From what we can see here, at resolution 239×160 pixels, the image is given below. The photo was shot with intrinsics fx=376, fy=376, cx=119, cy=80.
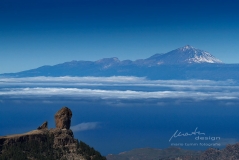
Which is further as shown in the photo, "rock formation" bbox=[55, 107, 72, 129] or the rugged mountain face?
"rock formation" bbox=[55, 107, 72, 129]

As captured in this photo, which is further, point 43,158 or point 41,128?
point 41,128

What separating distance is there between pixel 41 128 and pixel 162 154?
127m

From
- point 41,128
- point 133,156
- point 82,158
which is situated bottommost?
point 133,156

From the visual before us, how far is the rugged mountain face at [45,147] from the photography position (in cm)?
4987

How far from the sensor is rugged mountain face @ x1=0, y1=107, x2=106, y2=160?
49.9 meters

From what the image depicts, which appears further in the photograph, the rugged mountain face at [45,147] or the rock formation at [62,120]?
the rock formation at [62,120]

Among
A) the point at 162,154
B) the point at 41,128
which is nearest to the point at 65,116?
the point at 41,128

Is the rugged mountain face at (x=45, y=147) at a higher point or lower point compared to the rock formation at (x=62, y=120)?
lower

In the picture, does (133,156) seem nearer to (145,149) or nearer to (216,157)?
(145,149)

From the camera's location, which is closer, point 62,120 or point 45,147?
point 45,147

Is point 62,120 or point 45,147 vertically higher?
point 62,120

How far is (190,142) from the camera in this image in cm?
19638

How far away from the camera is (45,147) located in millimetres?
52562

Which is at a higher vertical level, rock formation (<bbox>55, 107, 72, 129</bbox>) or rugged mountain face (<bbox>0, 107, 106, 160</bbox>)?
rock formation (<bbox>55, 107, 72, 129</bbox>)
